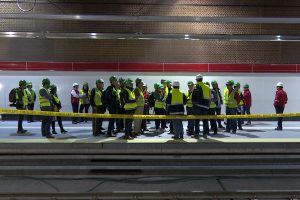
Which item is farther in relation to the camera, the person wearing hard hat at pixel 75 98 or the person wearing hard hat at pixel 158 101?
the person wearing hard hat at pixel 75 98

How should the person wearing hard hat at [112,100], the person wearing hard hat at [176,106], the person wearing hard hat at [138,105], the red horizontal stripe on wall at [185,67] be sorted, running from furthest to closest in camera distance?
the red horizontal stripe on wall at [185,67]
the person wearing hard hat at [138,105]
the person wearing hard hat at [112,100]
the person wearing hard hat at [176,106]

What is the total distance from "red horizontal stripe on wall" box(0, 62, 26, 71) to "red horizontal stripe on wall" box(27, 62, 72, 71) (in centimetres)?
26

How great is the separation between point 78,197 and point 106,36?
25.7 feet

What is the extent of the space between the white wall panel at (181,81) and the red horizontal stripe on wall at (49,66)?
0.75 ft

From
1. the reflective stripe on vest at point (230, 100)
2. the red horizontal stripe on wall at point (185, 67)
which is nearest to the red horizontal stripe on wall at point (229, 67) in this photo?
the red horizontal stripe on wall at point (185, 67)

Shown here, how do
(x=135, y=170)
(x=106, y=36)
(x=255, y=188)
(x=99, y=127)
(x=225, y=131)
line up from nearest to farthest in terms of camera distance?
(x=255, y=188), (x=135, y=170), (x=99, y=127), (x=225, y=131), (x=106, y=36)

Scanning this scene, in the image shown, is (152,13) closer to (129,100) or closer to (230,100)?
(230,100)

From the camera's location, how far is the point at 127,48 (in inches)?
550

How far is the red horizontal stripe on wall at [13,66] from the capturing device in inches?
560

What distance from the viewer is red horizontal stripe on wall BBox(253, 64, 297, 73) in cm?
1446

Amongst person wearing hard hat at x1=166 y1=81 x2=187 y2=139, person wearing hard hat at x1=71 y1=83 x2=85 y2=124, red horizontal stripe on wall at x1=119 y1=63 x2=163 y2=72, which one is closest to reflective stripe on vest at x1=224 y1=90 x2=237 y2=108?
person wearing hard hat at x1=166 y1=81 x2=187 y2=139

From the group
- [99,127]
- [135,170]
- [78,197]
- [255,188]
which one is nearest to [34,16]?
[99,127]

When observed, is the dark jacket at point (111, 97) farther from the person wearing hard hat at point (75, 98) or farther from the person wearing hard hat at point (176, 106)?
the person wearing hard hat at point (75, 98)

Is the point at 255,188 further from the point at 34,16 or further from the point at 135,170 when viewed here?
the point at 34,16
